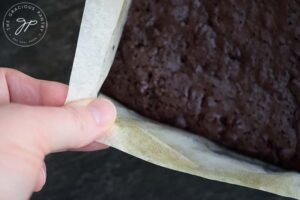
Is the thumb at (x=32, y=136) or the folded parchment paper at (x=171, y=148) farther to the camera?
the folded parchment paper at (x=171, y=148)

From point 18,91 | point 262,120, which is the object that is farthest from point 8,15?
point 262,120

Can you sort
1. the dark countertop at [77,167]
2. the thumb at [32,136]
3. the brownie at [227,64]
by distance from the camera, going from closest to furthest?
the thumb at [32,136], the brownie at [227,64], the dark countertop at [77,167]

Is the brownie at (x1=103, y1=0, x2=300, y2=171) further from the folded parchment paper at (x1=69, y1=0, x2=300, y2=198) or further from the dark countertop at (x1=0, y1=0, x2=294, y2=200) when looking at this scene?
the dark countertop at (x1=0, y1=0, x2=294, y2=200)

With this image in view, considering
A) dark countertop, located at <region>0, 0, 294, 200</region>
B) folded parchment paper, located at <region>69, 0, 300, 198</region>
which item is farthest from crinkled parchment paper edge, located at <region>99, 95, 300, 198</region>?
dark countertop, located at <region>0, 0, 294, 200</region>

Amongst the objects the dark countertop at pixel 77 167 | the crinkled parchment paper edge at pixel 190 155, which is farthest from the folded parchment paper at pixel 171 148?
the dark countertop at pixel 77 167

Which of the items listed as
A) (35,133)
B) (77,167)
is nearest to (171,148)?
(35,133)

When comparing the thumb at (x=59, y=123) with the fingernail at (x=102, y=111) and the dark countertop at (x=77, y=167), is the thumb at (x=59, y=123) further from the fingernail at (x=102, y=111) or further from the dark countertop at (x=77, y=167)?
the dark countertop at (x=77, y=167)

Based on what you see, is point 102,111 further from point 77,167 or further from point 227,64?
point 77,167
